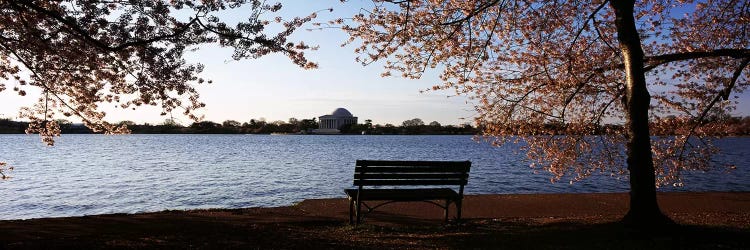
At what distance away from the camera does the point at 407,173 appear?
26.8 feet

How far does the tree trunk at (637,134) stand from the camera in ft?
23.1

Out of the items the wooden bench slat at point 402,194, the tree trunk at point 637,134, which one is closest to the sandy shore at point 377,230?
the tree trunk at point 637,134

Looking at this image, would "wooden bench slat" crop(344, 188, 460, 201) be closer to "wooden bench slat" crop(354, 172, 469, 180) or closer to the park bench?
the park bench

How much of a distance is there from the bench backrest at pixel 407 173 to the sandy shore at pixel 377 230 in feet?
2.48

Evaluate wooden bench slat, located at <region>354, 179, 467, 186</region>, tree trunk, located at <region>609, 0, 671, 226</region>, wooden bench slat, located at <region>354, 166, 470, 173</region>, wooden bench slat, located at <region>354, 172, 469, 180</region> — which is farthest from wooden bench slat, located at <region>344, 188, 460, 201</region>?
tree trunk, located at <region>609, 0, 671, 226</region>

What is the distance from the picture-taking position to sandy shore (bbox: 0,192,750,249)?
6152mm

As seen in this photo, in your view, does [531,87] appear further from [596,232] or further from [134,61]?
[134,61]

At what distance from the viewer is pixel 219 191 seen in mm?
18344

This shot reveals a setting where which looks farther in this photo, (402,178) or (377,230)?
(402,178)

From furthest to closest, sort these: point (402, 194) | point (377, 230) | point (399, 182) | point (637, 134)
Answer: point (402, 194) → point (399, 182) → point (377, 230) → point (637, 134)

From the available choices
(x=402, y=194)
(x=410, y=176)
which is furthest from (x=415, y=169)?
(x=402, y=194)

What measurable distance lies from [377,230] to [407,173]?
3.78ft

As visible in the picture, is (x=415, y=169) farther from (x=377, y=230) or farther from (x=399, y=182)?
(x=377, y=230)

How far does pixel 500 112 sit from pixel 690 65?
484cm
